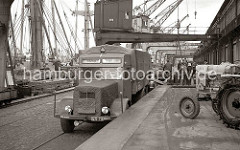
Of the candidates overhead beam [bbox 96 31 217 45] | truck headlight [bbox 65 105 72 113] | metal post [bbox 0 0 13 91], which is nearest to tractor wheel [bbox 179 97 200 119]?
truck headlight [bbox 65 105 72 113]

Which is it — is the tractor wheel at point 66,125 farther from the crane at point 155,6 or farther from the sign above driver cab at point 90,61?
the crane at point 155,6

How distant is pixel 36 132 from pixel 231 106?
6605 mm

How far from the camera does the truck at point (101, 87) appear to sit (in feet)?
30.6

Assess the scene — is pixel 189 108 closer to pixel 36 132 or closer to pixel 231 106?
pixel 231 106

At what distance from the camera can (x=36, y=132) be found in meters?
10.3

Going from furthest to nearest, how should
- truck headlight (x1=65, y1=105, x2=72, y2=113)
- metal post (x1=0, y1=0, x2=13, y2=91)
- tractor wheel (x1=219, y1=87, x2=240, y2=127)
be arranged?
metal post (x1=0, y1=0, x2=13, y2=91), truck headlight (x1=65, y1=105, x2=72, y2=113), tractor wheel (x1=219, y1=87, x2=240, y2=127)

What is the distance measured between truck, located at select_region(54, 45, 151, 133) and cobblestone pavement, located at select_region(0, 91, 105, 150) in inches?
22.7

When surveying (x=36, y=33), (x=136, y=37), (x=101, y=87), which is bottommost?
(x=101, y=87)

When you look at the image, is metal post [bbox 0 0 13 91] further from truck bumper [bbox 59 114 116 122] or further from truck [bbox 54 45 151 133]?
truck bumper [bbox 59 114 116 122]

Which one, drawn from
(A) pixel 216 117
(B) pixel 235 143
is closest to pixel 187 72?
(A) pixel 216 117

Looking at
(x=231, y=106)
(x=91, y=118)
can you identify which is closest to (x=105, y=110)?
(x=91, y=118)

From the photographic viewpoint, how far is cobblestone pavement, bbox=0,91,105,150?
871 centimetres

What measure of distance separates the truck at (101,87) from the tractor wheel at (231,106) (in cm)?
333

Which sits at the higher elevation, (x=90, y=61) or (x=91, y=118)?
(x=90, y=61)
